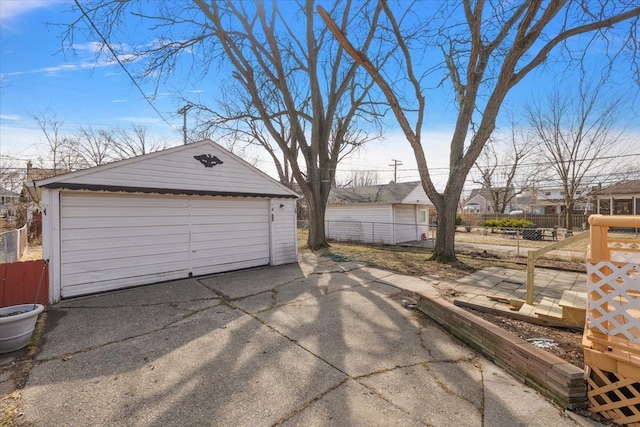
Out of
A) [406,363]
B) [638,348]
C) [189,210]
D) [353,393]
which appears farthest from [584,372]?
[189,210]

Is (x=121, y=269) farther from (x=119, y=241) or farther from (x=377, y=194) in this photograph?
(x=377, y=194)

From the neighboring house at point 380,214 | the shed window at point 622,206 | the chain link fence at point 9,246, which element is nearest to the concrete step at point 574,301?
the neighboring house at point 380,214

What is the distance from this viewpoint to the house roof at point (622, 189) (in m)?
22.7

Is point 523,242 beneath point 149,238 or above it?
beneath

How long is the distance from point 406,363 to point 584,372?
5.11 feet

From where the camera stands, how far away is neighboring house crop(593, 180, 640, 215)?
22.6 metres

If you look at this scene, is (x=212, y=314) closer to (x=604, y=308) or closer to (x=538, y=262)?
(x=604, y=308)

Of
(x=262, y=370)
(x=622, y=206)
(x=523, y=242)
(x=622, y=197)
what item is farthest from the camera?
(x=622, y=206)

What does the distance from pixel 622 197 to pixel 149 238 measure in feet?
107

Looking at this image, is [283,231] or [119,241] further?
[283,231]

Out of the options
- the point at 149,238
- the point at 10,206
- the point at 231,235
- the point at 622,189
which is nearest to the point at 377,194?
the point at 231,235

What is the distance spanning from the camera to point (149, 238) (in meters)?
6.38

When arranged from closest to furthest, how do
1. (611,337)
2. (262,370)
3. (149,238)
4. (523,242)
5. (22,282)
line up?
(611,337)
(262,370)
(22,282)
(149,238)
(523,242)

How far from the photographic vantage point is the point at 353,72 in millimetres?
11883
